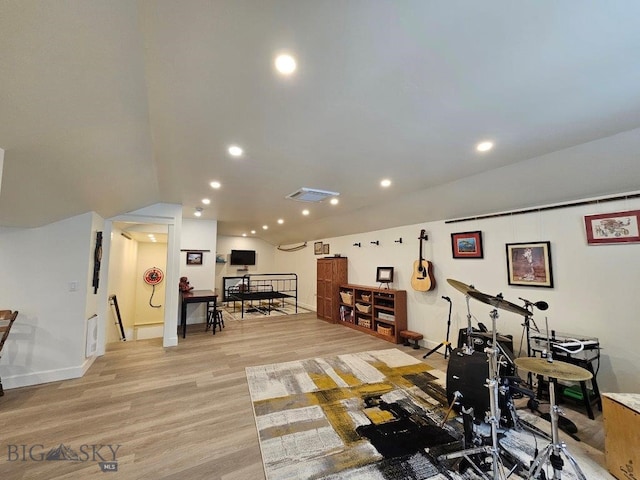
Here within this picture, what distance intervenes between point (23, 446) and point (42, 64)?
3.05 m

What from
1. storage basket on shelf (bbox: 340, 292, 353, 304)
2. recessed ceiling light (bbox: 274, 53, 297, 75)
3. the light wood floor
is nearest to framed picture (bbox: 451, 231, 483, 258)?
the light wood floor

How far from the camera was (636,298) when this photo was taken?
271 cm

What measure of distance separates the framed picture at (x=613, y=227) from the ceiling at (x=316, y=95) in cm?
28

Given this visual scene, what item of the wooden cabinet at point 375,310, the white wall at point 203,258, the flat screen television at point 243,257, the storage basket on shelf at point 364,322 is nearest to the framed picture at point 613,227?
the wooden cabinet at point 375,310

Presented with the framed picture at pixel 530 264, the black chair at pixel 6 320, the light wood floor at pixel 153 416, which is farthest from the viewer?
the framed picture at pixel 530 264

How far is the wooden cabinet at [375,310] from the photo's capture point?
5.26 m

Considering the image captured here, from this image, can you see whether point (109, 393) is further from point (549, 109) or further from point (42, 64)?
point (549, 109)

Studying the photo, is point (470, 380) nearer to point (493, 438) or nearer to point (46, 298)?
point (493, 438)

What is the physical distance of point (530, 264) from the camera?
3.55 metres

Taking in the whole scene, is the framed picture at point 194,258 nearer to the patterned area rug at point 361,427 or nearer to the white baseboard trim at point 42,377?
the white baseboard trim at point 42,377

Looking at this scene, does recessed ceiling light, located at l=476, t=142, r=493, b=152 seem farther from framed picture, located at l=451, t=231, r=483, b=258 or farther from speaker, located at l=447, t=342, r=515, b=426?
speaker, located at l=447, t=342, r=515, b=426

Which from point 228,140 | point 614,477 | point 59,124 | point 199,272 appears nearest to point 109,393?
point 59,124

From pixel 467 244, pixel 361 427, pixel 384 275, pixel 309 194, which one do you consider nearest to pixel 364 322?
pixel 384 275

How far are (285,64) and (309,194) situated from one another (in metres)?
2.76
